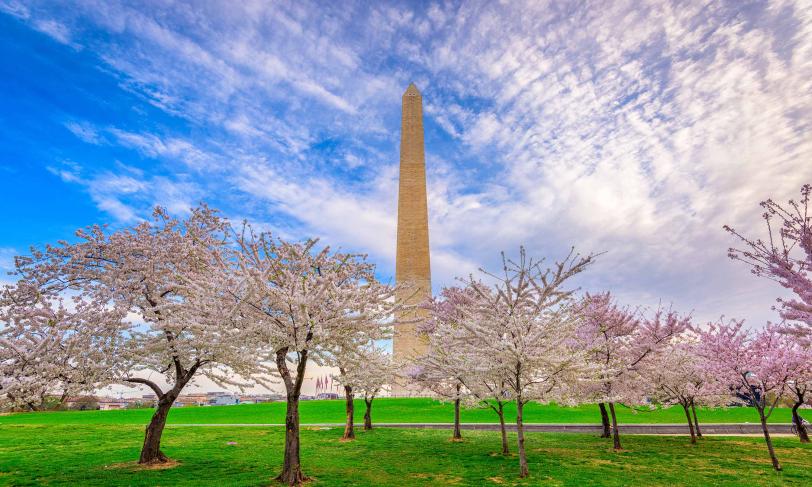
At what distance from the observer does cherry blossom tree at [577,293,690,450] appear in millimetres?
16266

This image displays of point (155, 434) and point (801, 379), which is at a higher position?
point (801, 379)

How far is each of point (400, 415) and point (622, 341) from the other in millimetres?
20230

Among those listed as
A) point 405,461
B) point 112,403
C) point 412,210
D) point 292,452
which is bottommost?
point 405,461

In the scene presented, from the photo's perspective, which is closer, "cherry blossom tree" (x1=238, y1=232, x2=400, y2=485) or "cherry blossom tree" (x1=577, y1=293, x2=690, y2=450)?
"cherry blossom tree" (x1=238, y1=232, x2=400, y2=485)

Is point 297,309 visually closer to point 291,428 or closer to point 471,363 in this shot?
point 291,428

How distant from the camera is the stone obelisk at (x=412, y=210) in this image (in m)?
37.9

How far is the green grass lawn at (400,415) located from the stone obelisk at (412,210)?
4.91m

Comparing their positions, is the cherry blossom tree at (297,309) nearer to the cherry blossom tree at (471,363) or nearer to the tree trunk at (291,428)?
the tree trunk at (291,428)

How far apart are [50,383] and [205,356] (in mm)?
3566

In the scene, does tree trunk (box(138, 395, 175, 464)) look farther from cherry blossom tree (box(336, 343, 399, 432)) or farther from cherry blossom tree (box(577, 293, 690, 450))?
cherry blossom tree (box(577, 293, 690, 450))

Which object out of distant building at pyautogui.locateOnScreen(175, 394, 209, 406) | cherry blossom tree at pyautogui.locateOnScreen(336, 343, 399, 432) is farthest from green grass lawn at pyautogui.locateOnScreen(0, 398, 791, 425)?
distant building at pyautogui.locateOnScreen(175, 394, 209, 406)

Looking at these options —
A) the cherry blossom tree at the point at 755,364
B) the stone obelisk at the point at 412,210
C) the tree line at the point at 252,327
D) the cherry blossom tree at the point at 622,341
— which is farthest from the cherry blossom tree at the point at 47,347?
the stone obelisk at the point at 412,210

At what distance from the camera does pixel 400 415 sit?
32.9 meters

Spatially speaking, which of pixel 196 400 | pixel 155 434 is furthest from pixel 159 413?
pixel 196 400
